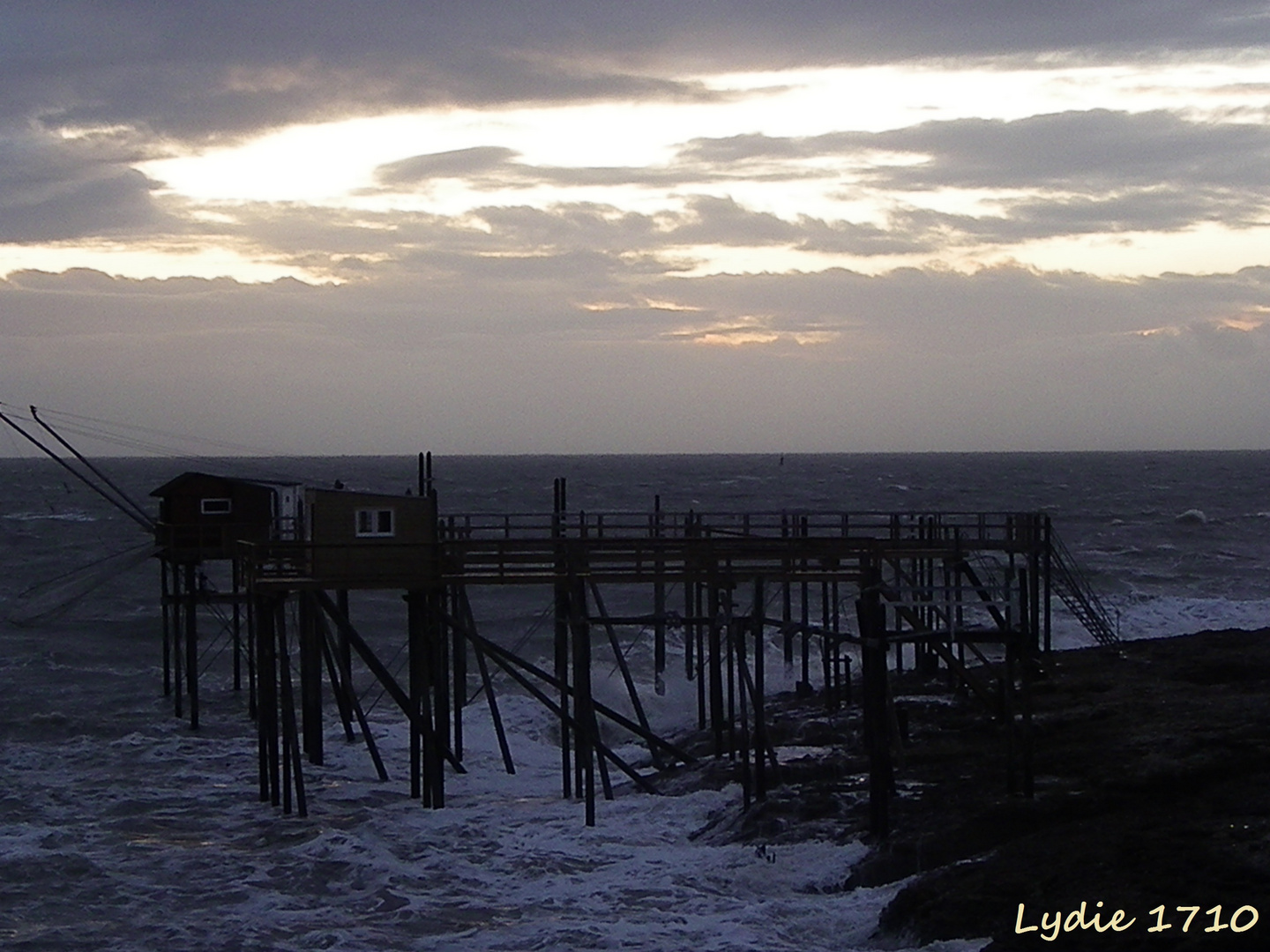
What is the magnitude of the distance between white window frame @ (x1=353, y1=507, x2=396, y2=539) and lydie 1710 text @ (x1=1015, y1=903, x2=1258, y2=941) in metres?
13.8

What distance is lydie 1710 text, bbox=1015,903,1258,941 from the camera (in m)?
15.4

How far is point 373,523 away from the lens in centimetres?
2697

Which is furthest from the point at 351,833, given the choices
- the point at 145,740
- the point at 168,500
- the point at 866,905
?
the point at 168,500

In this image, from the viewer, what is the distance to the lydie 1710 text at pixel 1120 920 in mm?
15430

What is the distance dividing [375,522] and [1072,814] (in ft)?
42.0

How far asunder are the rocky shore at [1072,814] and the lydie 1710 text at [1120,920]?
20 mm

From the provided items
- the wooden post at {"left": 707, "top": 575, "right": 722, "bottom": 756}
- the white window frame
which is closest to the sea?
the wooden post at {"left": 707, "top": 575, "right": 722, "bottom": 756}

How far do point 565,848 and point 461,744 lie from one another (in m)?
8.94

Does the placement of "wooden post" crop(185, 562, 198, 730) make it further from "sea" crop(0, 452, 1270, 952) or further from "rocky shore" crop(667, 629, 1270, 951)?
"rocky shore" crop(667, 629, 1270, 951)

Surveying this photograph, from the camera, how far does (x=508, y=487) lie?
16162cm

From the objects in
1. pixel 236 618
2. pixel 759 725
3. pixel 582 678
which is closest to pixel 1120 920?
pixel 759 725

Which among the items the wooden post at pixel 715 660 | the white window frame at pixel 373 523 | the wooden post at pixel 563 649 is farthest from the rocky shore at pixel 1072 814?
the white window frame at pixel 373 523

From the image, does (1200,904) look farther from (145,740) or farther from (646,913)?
(145,740)

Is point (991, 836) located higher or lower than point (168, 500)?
lower
